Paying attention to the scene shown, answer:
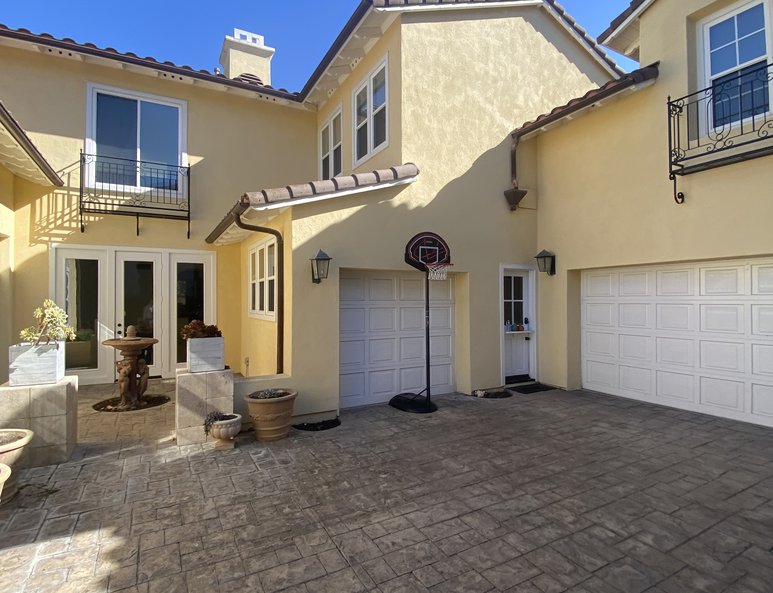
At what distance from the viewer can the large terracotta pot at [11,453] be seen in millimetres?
3730

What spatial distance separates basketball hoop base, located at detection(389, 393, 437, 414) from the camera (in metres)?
6.62

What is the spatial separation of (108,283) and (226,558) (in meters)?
7.61

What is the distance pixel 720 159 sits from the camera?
18.7ft

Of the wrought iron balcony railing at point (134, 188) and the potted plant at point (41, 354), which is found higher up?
the wrought iron balcony railing at point (134, 188)

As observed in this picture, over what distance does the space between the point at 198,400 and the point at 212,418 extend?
30cm

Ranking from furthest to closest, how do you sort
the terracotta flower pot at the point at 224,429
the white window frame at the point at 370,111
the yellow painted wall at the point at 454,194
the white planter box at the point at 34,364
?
the white window frame at the point at 370,111 < the yellow painted wall at the point at 454,194 < the terracotta flower pot at the point at 224,429 < the white planter box at the point at 34,364

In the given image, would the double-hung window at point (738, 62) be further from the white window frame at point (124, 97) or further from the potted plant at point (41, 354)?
the white window frame at point (124, 97)

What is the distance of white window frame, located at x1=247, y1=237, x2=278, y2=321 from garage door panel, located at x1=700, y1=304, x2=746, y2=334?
21.5 feet

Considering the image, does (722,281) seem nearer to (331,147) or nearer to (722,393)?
(722,393)

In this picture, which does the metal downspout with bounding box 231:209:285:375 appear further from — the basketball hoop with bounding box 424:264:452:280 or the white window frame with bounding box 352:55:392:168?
the white window frame with bounding box 352:55:392:168

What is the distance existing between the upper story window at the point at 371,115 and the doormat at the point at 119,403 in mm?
5770

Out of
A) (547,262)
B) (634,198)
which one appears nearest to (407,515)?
(547,262)

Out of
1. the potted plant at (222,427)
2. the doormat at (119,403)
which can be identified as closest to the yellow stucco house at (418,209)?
the potted plant at (222,427)

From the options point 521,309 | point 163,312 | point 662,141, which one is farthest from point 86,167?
point 662,141
